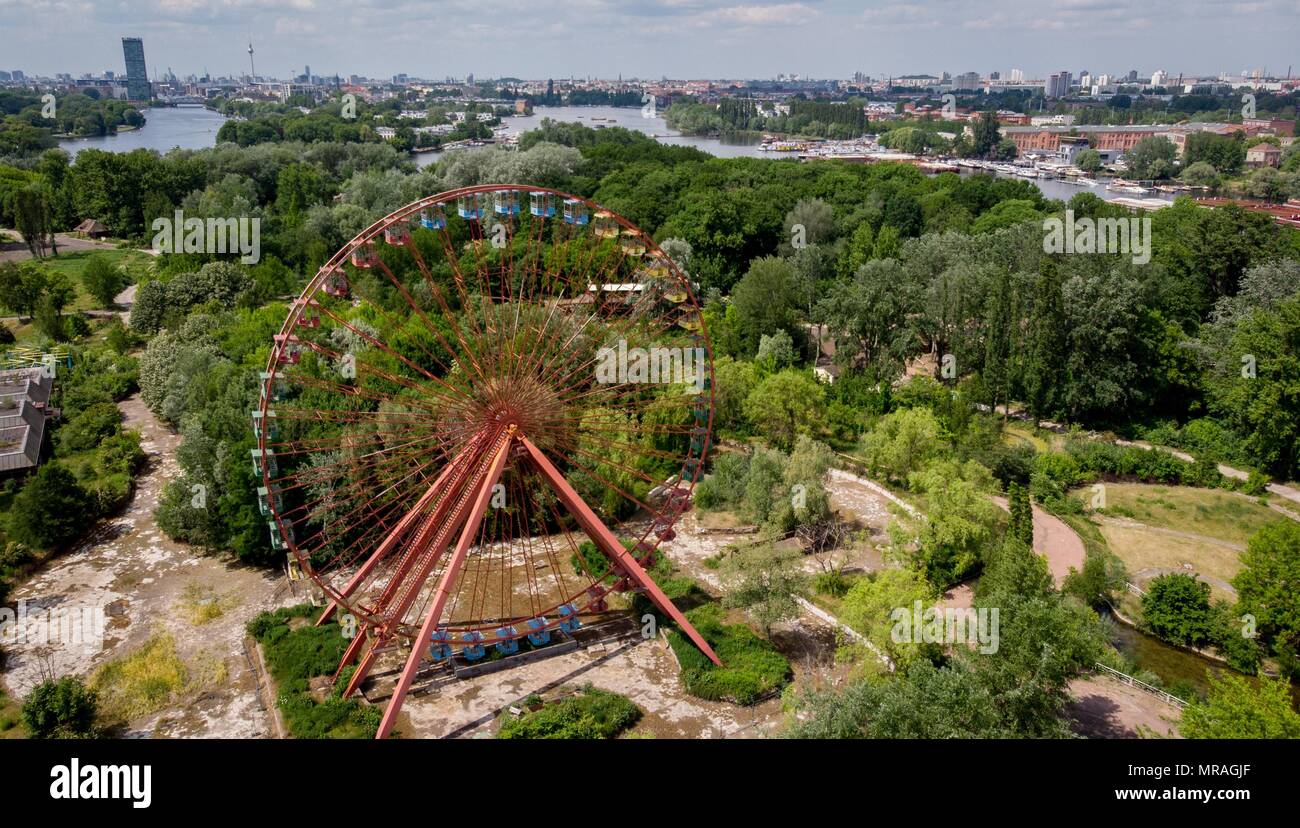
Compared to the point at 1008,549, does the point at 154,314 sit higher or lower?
higher

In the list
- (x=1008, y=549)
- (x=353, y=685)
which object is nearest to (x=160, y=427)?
(x=353, y=685)

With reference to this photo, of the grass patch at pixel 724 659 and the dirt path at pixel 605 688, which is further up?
the grass patch at pixel 724 659

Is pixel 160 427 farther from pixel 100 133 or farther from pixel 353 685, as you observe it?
pixel 100 133

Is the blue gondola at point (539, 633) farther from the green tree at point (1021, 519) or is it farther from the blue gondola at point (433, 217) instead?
the green tree at point (1021, 519)

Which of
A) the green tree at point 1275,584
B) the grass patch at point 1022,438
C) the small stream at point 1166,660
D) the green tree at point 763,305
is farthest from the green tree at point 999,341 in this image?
the green tree at point 1275,584

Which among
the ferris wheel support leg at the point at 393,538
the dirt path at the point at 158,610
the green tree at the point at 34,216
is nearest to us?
the dirt path at the point at 158,610

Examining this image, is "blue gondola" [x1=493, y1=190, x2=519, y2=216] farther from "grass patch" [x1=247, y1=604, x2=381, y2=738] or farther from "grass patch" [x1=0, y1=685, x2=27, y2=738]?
"grass patch" [x1=0, y1=685, x2=27, y2=738]

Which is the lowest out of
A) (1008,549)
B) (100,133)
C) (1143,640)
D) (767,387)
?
(1143,640)
